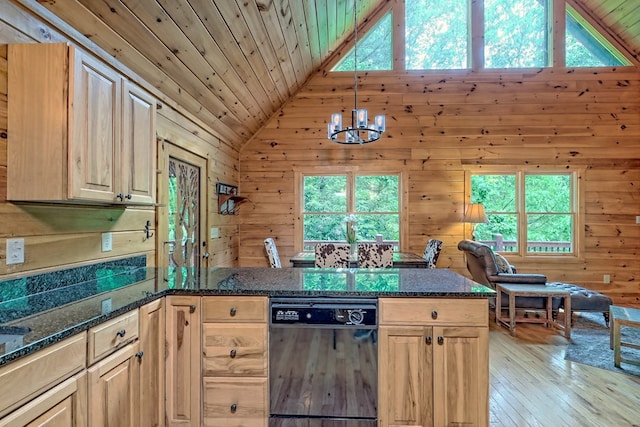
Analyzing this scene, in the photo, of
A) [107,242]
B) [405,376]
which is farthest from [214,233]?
[405,376]

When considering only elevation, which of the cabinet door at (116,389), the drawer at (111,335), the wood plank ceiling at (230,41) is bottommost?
the cabinet door at (116,389)

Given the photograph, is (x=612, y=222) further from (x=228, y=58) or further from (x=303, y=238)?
(x=228, y=58)

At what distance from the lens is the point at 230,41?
281 cm

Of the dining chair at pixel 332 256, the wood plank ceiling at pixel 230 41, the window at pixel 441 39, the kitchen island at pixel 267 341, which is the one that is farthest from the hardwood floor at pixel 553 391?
the window at pixel 441 39

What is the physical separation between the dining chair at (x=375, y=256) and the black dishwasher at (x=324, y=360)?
1.71 metres

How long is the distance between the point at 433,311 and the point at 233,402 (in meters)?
1.20

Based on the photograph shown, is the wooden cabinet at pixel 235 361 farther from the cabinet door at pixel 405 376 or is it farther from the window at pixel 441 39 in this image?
the window at pixel 441 39

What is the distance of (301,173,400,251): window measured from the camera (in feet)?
16.9

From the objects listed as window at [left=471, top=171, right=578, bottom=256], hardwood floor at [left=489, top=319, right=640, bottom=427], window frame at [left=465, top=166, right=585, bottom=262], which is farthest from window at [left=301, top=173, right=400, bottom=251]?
hardwood floor at [left=489, top=319, right=640, bottom=427]

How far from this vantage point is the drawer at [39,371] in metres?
0.94

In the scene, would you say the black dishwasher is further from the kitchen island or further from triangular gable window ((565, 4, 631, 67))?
triangular gable window ((565, 4, 631, 67))

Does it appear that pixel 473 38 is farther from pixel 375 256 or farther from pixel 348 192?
pixel 375 256

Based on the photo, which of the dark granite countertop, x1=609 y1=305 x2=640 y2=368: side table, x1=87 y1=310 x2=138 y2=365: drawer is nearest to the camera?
the dark granite countertop

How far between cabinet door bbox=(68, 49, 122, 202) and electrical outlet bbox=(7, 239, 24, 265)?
1.24 ft
